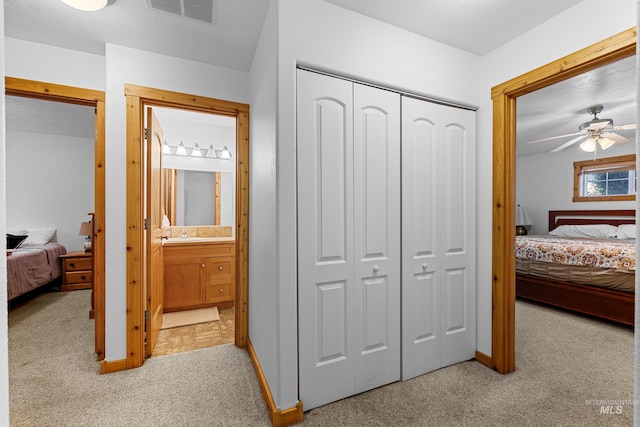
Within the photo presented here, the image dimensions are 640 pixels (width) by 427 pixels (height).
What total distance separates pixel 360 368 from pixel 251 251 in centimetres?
123

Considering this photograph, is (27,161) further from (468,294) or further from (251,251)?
(468,294)

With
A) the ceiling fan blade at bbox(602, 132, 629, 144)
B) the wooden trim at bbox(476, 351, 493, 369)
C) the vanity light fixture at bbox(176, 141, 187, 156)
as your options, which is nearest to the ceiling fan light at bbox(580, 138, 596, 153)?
the ceiling fan blade at bbox(602, 132, 629, 144)

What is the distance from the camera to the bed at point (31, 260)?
3484 mm

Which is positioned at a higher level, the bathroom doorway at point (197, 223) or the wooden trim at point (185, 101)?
the wooden trim at point (185, 101)

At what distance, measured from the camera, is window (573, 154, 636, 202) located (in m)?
4.77

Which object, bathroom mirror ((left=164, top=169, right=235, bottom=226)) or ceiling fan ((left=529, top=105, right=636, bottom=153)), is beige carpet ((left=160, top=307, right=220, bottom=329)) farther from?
ceiling fan ((left=529, top=105, right=636, bottom=153))

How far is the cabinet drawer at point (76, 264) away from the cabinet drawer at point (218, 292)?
2473 mm

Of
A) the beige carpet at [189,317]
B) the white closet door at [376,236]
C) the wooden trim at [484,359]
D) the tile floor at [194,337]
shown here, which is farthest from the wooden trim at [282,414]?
the beige carpet at [189,317]

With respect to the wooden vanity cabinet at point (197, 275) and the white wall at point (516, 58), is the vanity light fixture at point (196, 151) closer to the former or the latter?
the wooden vanity cabinet at point (197, 275)

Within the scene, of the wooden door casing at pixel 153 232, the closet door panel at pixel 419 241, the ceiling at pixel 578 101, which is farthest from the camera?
the ceiling at pixel 578 101

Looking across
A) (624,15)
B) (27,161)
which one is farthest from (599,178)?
(27,161)

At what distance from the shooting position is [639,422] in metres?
0.51

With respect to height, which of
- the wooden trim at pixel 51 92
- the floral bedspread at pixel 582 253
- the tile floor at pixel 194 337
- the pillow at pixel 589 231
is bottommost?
the tile floor at pixel 194 337

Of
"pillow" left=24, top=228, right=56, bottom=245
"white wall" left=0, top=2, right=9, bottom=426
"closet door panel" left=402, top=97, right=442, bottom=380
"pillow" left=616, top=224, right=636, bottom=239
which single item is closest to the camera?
"white wall" left=0, top=2, right=9, bottom=426
